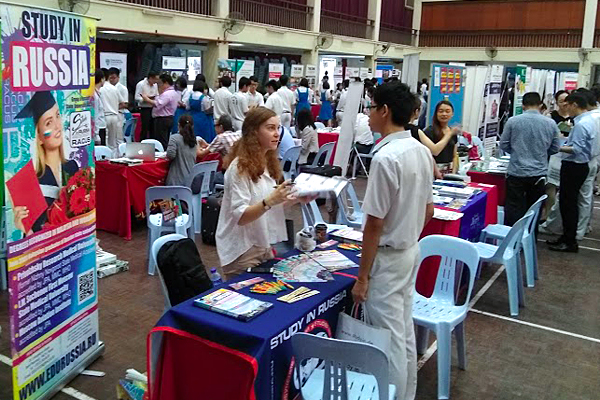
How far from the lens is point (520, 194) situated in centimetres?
537

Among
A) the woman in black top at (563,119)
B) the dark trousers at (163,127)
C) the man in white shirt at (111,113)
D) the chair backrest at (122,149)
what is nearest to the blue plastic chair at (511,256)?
the chair backrest at (122,149)

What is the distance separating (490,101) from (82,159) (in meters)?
6.53

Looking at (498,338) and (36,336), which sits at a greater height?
(36,336)

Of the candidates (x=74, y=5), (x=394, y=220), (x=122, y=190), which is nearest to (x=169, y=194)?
(x=122, y=190)

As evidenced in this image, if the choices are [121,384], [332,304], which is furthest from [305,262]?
[121,384]

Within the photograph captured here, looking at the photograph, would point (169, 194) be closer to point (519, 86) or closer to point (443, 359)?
point (443, 359)

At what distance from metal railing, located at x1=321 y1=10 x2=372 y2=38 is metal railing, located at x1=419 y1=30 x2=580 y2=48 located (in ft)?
11.9

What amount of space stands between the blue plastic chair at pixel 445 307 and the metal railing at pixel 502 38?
20192 mm

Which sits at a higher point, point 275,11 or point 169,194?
point 275,11

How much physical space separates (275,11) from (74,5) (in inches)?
304

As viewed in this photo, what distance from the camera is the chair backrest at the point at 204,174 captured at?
568 cm

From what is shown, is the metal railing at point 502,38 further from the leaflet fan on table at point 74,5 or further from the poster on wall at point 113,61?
the leaflet fan on table at point 74,5

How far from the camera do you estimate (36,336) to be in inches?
105

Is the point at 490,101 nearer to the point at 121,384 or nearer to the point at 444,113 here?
the point at 444,113
